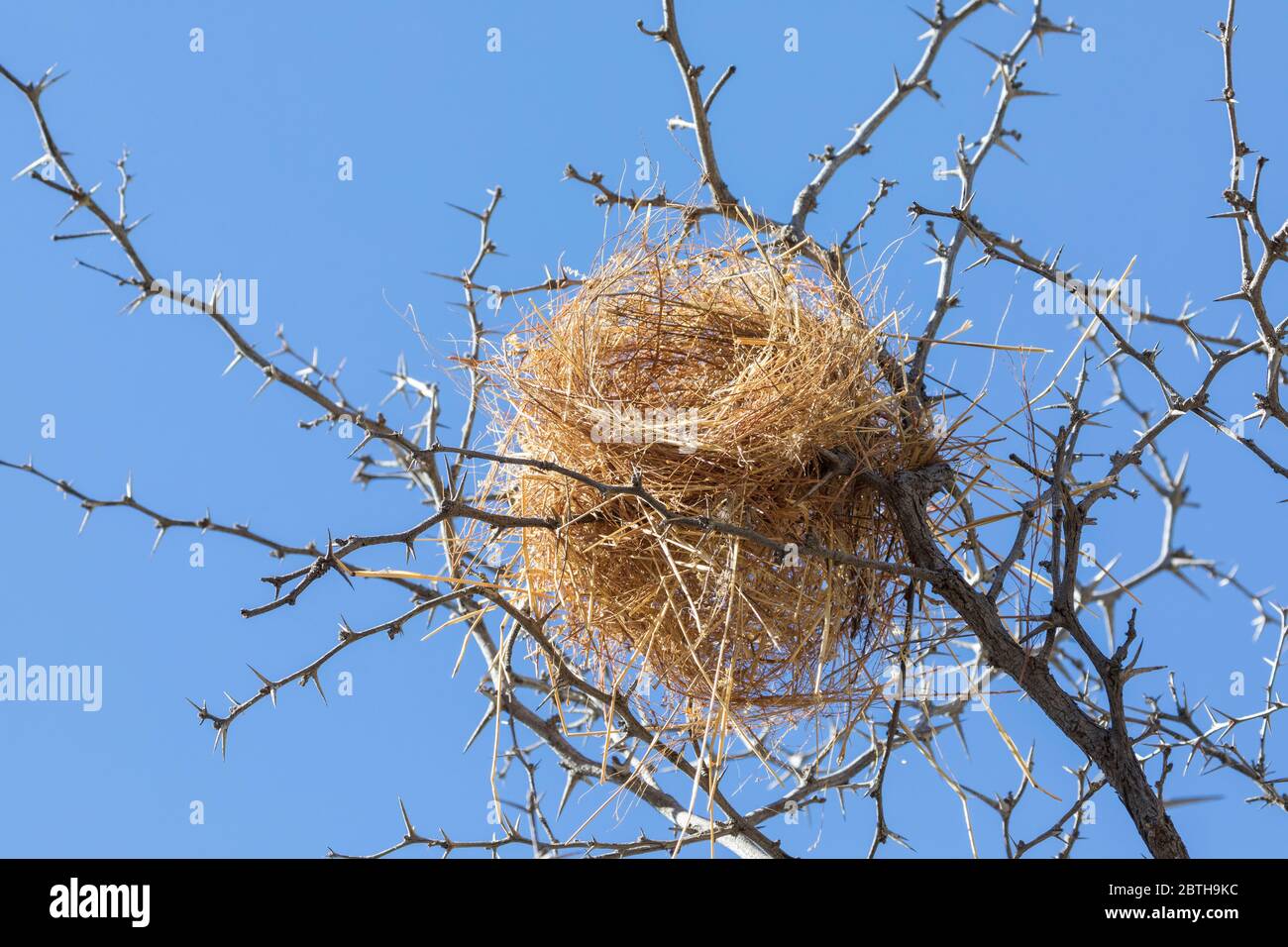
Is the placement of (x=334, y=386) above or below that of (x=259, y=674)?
above

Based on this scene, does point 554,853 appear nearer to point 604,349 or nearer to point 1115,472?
point 604,349

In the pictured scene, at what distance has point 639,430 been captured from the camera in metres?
2.93

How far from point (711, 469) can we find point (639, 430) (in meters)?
0.18

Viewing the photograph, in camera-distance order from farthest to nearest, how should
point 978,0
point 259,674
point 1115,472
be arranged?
point 978,0 → point 1115,472 → point 259,674

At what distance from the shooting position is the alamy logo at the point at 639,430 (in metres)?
Answer: 2.90

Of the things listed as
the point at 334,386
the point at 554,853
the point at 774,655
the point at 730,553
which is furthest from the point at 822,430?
the point at 334,386

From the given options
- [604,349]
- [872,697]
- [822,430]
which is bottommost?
[872,697]

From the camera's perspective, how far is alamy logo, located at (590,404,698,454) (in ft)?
9.53

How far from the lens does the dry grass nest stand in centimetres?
293

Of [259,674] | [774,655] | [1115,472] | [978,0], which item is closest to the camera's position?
[259,674]

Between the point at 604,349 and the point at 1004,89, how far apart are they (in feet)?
4.48

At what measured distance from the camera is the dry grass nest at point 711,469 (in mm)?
2926

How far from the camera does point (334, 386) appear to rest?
408cm

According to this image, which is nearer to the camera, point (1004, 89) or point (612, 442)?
point (612, 442)
